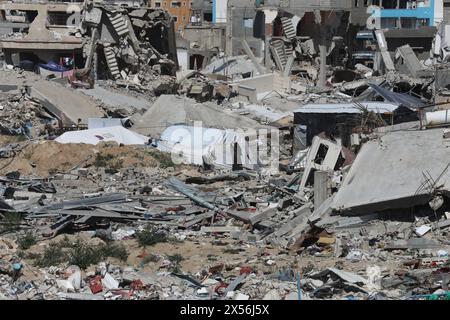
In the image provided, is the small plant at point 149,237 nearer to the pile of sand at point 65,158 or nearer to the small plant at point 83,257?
the small plant at point 83,257

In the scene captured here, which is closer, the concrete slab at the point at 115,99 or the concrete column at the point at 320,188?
the concrete column at the point at 320,188

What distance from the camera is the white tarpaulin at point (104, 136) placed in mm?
19188

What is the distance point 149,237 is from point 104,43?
2263 centimetres

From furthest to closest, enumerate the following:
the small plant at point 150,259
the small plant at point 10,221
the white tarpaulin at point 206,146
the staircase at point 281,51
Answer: the staircase at point 281,51, the white tarpaulin at point 206,146, the small plant at point 10,221, the small plant at point 150,259

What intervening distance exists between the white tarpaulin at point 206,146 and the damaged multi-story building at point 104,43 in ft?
43.7

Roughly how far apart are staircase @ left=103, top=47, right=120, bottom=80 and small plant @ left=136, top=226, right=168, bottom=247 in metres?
21.3

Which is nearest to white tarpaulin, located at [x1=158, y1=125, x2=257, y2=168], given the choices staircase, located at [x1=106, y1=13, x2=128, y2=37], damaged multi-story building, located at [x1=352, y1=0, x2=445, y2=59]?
staircase, located at [x1=106, y1=13, x2=128, y2=37]

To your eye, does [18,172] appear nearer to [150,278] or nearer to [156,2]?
[150,278]

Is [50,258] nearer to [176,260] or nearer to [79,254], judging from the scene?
[79,254]

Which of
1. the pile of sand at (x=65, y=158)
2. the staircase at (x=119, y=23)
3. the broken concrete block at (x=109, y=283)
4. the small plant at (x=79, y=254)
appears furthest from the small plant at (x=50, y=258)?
the staircase at (x=119, y=23)

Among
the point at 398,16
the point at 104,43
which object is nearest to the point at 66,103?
the point at 104,43

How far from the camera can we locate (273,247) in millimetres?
11352

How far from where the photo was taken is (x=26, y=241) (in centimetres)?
1109
